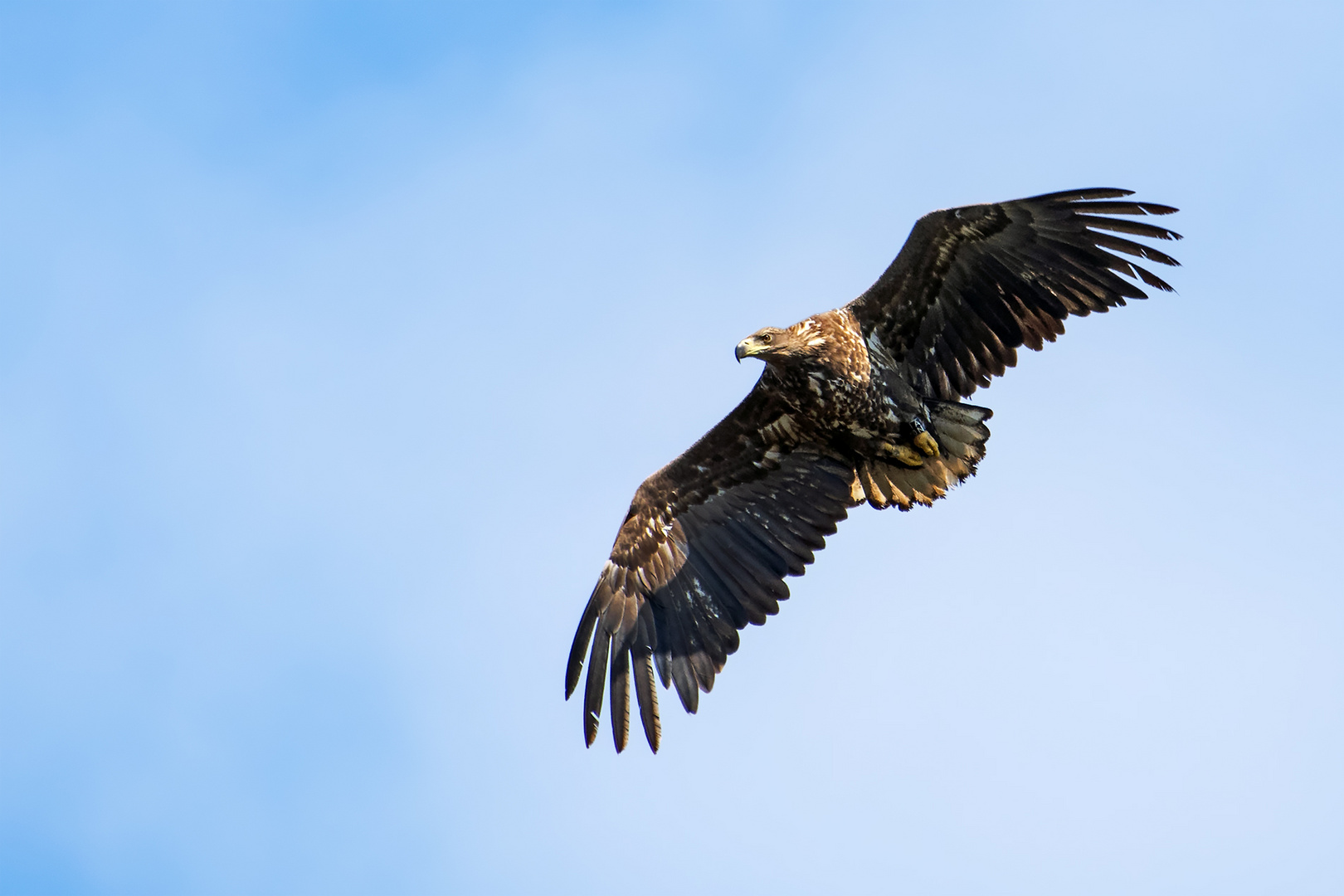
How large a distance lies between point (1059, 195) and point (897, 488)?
2853 millimetres

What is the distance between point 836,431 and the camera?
14648 millimetres

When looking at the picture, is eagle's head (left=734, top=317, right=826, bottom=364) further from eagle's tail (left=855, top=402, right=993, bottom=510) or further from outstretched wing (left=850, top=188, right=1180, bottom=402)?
eagle's tail (left=855, top=402, right=993, bottom=510)

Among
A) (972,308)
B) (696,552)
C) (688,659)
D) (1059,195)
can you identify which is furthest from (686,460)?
(1059,195)

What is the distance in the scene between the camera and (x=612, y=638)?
49.6ft

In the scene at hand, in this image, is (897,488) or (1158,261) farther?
(897,488)

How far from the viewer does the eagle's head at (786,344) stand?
1429cm

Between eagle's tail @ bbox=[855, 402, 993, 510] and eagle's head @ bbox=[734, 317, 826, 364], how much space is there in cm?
112

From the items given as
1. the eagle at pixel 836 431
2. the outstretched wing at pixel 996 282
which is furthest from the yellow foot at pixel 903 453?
the outstretched wing at pixel 996 282

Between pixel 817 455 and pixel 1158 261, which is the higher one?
pixel 817 455

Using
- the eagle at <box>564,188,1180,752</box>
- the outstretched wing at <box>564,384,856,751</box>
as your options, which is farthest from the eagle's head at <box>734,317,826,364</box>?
the outstretched wing at <box>564,384,856,751</box>

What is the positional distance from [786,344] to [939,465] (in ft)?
5.50

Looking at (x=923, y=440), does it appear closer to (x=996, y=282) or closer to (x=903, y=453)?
(x=903, y=453)

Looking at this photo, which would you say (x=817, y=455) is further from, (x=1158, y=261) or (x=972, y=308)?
(x=1158, y=261)

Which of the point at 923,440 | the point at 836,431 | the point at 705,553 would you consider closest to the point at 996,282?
the point at 923,440
